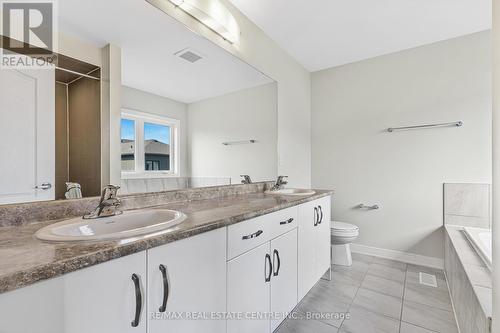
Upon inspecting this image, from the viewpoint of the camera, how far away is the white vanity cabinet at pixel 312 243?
163 centimetres

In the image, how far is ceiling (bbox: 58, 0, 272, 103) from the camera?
105 cm

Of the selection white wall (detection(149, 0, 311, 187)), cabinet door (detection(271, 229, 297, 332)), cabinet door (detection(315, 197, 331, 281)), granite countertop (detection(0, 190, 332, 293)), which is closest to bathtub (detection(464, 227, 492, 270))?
cabinet door (detection(315, 197, 331, 281))

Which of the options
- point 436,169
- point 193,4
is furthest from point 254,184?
point 436,169

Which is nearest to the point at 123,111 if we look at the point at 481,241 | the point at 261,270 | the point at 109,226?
the point at 109,226

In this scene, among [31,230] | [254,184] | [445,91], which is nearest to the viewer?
[31,230]

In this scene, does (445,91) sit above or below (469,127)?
above

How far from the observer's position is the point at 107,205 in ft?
3.23

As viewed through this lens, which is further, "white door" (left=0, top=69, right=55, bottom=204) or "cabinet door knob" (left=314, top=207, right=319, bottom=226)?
"cabinet door knob" (left=314, top=207, right=319, bottom=226)

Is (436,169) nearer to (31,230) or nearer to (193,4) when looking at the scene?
(193,4)

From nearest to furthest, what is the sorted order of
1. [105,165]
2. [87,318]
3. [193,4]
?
[87,318], [105,165], [193,4]

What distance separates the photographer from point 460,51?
7.43 ft

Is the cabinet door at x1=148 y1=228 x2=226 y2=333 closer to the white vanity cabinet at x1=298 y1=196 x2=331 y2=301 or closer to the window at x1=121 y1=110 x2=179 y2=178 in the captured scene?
the window at x1=121 y1=110 x2=179 y2=178

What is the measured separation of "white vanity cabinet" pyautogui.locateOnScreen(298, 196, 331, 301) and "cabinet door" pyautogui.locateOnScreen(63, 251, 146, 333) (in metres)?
1.16

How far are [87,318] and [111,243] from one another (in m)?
0.18
